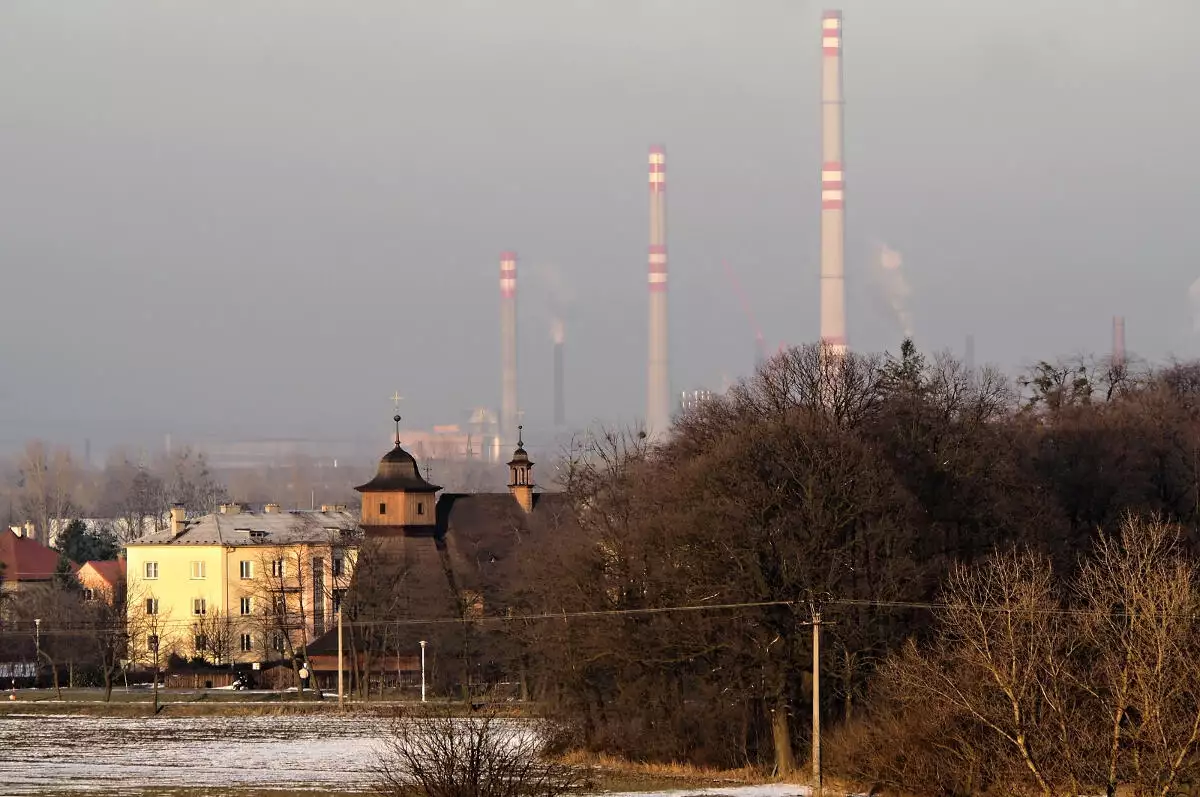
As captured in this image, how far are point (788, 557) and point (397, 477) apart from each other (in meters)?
57.5

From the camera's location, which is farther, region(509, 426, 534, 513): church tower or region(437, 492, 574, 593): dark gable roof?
region(509, 426, 534, 513): church tower

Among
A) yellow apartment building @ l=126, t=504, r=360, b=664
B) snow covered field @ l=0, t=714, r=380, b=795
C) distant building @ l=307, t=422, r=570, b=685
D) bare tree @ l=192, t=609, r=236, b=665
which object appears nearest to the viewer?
snow covered field @ l=0, t=714, r=380, b=795

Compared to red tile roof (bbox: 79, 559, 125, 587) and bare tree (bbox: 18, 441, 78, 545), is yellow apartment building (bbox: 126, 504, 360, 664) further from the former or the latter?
bare tree (bbox: 18, 441, 78, 545)

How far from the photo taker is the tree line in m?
52.1

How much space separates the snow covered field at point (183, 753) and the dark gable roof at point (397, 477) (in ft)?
104

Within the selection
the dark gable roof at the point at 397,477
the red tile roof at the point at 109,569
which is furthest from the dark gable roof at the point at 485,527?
the red tile roof at the point at 109,569

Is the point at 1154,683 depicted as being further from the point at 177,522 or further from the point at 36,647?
the point at 177,522

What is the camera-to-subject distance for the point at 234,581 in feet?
367

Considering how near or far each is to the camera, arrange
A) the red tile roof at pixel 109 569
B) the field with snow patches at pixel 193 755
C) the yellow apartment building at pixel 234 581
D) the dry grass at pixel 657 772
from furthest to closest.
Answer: the red tile roof at pixel 109 569 → the yellow apartment building at pixel 234 581 → the dry grass at pixel 657 772 → the field with snow patches at pixel 193 755

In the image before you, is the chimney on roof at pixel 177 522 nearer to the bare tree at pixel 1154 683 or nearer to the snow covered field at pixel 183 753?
the snow covered field at pixel 183 753

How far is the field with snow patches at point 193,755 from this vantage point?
47781 millimetres

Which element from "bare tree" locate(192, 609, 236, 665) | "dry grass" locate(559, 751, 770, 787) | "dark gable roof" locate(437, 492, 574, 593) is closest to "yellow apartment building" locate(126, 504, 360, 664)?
"bare tree" locate(192, 609, 236, 665)

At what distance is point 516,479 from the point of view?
11138cm

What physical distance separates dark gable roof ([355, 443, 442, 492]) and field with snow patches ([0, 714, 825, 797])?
3146cm
